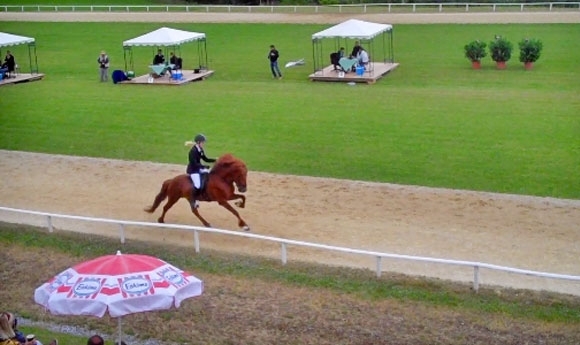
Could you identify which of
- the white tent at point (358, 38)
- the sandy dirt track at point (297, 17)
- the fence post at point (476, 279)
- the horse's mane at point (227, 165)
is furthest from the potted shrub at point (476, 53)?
the fence post at point (476, 279)

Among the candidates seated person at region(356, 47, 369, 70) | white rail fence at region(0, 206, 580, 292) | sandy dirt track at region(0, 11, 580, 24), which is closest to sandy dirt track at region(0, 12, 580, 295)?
white rail fence at region(0, 206, 580, 292)

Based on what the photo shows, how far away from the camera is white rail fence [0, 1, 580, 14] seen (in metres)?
53.1

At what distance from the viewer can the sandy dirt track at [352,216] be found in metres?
15.6

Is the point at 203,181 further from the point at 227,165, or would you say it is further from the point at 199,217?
the point at 199,217

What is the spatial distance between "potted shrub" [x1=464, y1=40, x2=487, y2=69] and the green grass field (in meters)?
0.38

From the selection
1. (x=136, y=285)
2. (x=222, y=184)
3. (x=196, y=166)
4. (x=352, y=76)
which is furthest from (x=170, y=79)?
(x=136, y=285)

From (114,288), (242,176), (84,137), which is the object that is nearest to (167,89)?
(84,137)

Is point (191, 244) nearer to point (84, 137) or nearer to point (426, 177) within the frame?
point (426, 177)

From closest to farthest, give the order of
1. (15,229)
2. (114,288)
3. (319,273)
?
1. (114,288)
2. (319,273)
3. (15,229)

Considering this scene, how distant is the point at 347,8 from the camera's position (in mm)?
56906

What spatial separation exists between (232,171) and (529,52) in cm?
2201

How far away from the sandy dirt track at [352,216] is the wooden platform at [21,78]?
642 inches

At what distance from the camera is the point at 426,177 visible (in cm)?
2106

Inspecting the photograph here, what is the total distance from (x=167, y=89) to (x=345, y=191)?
1652 centimetres
